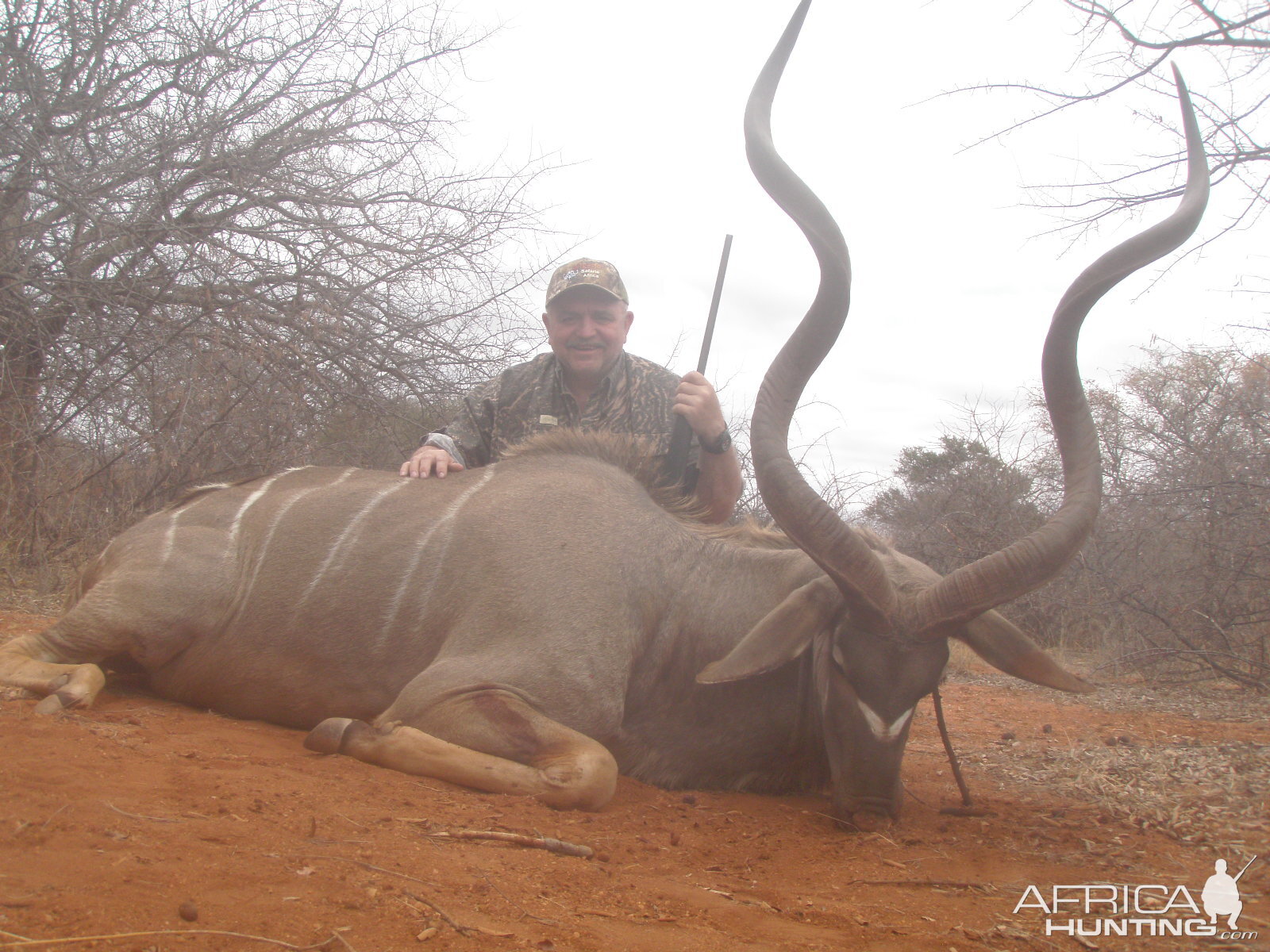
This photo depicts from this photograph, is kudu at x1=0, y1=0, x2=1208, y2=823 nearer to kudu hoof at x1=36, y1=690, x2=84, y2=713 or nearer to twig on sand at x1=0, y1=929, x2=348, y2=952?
kudu hoof at x1=36, y1=690, x2=84, y2=713

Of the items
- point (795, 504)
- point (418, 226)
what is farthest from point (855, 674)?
point (418, 226)

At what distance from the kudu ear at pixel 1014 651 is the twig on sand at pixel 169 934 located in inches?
84.9

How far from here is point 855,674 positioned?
9.61 ft

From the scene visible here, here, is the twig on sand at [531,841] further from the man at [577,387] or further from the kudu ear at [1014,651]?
the man at [577,387]

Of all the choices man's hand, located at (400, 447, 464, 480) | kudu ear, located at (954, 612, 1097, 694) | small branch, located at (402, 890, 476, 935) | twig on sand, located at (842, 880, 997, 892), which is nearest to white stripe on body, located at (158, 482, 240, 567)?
man's hand, located at (400, 447, 464, 480)

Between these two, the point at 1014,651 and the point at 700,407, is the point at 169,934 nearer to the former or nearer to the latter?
the point at 1014,651

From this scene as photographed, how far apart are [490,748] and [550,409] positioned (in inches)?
96.5

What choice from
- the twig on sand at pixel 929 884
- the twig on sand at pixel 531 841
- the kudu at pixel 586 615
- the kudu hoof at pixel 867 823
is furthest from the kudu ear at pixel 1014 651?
the twig on sand at pixel 531 841

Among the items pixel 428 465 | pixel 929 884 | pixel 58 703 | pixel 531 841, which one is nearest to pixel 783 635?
pixel 929 884

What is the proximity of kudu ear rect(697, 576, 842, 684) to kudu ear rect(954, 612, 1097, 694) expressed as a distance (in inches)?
16.4

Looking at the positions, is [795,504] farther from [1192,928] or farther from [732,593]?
[1192,928]

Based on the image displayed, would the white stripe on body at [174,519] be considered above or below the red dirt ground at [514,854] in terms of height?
above

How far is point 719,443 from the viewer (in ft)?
14.0

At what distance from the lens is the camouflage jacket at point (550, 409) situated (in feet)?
16.1
